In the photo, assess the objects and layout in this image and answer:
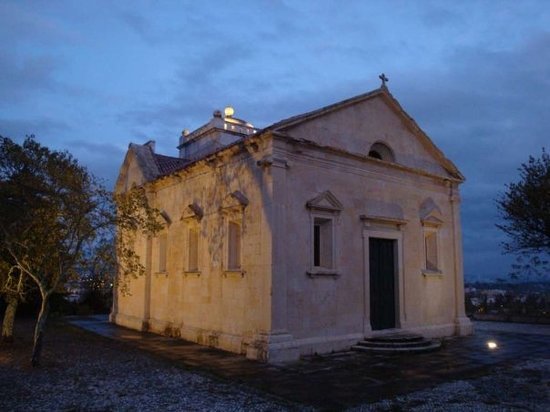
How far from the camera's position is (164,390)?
31.1 feet

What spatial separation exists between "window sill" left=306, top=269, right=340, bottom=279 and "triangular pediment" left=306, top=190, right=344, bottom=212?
173 cm

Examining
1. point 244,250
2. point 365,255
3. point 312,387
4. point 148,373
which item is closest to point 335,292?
point 365,255

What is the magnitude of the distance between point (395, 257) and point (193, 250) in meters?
6.81

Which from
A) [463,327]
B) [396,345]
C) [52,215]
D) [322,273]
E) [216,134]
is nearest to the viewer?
[52,215]

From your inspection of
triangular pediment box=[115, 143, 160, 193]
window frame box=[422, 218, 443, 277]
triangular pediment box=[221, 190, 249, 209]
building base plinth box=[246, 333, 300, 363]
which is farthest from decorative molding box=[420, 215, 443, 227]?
triangular pediment box=[115, 143, 160, 193]

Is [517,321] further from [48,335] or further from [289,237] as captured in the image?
[48,335]

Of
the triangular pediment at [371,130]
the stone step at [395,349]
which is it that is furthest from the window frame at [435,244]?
the stone step at [395,349]

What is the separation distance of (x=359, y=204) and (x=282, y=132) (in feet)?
11.8

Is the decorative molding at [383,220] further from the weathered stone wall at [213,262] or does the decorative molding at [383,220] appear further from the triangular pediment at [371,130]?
the weathered stone wall at [213,262]

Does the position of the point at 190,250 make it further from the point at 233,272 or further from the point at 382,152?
the point at 382,152

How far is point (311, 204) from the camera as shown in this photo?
13992 mm

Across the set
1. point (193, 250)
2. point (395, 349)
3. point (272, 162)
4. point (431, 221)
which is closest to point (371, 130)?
point (431, 221)

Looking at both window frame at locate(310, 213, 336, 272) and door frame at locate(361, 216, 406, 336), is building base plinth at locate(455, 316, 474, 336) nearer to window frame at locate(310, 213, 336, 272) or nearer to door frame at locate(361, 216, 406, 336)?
door frame at locate(361, 216, 406, 336)

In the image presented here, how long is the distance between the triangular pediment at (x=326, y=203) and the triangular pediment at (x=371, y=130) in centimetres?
146
